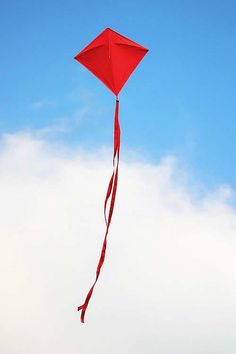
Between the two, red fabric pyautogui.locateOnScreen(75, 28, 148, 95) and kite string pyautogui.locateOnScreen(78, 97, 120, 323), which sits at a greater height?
red fabric pyautogui.locateOnScreen(75, 28, 148, 95)

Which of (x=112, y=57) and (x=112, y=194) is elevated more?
(x=112, y=57)

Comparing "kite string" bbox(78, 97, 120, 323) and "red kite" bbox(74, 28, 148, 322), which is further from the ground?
"red kite" bbox(74, 28, 148, 322)

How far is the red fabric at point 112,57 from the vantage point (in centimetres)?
1020

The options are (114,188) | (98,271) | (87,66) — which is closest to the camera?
(98,271)

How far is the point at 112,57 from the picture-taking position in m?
10.2

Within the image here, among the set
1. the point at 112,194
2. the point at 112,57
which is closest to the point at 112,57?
the point at 112,57

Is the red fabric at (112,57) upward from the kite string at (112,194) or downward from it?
upward

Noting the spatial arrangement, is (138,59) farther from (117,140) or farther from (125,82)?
(117,140)

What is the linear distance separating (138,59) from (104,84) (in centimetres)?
108

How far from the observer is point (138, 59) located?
10484 millimetres

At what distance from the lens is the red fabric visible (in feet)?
33.4

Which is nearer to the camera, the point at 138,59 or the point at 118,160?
the point at 118,160

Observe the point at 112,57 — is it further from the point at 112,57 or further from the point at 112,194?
the point at 112,194

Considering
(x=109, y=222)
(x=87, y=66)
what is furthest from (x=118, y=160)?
(x=87, y=66)
